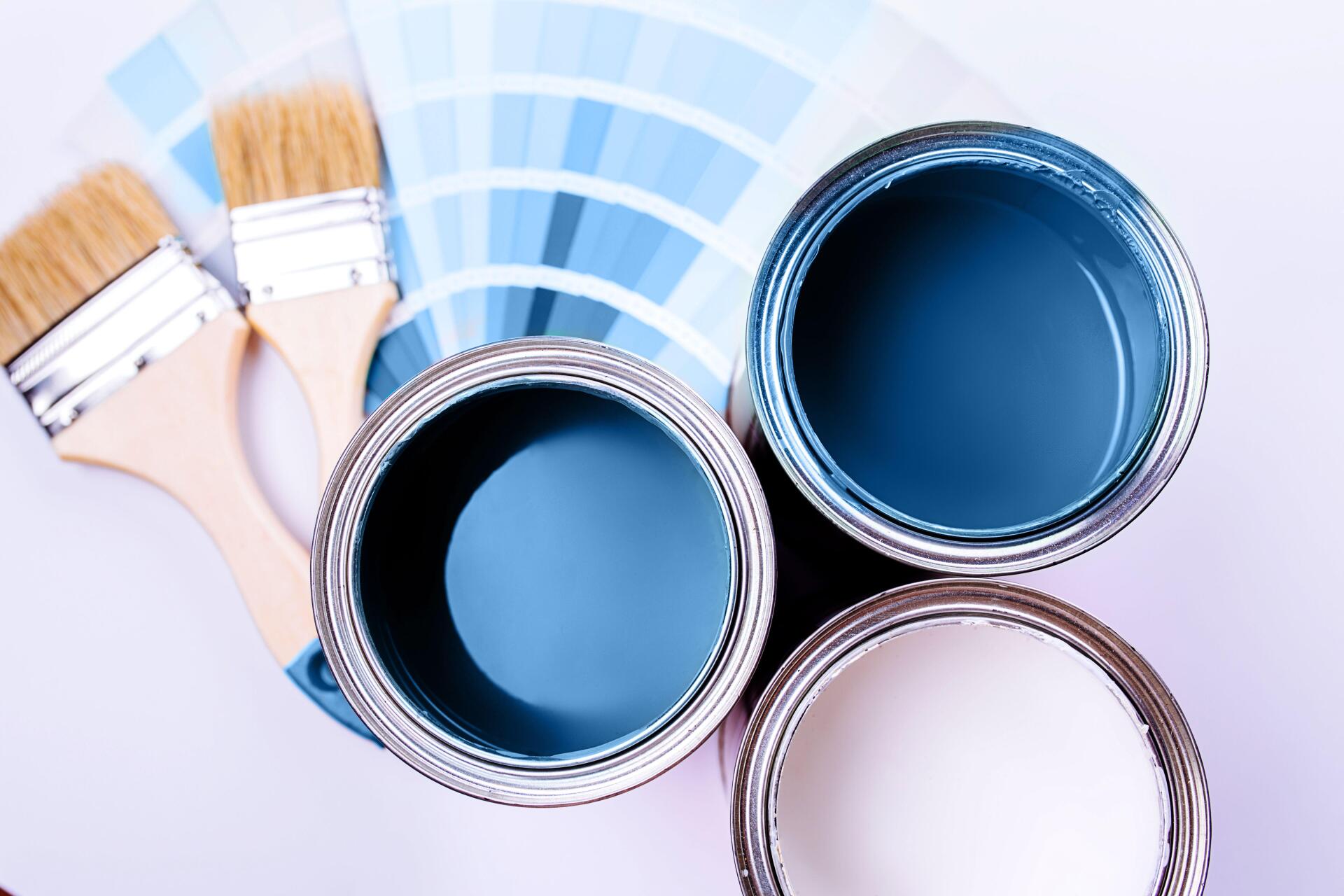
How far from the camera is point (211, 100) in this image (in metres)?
0.80

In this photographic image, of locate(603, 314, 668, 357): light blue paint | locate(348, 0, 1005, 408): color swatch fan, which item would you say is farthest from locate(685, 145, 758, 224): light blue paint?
locate(603, 314, 668, 357): light blue paint

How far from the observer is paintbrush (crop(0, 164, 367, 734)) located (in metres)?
0.75

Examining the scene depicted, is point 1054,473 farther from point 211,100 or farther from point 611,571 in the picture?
point 211,100

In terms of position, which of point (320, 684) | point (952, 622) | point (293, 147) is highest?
point (293, 147)

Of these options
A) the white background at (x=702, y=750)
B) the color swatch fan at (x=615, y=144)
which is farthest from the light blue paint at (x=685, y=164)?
the white background at (x=702, y=750)

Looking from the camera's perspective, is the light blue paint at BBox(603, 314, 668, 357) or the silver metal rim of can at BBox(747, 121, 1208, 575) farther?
the light blue paint at BBox(603, 314, 668, 357)

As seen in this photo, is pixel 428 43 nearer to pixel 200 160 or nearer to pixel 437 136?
pixel 437 136

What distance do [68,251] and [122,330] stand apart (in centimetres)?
8

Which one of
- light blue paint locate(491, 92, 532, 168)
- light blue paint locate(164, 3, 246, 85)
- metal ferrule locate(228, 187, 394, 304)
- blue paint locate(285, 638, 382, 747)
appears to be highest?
light blue paint locate(491, 92, 532, 168)

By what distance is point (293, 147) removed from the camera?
30.2 inches

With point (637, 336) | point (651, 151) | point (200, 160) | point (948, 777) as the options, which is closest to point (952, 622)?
point (948, 777)

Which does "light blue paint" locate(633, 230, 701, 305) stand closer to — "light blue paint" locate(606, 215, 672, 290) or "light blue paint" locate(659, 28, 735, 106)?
"light blue paint" locate(606, 215, 672, 290)

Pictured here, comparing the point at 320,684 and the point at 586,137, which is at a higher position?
the point at 586,137

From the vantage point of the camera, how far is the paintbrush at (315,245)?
0.75 metres
